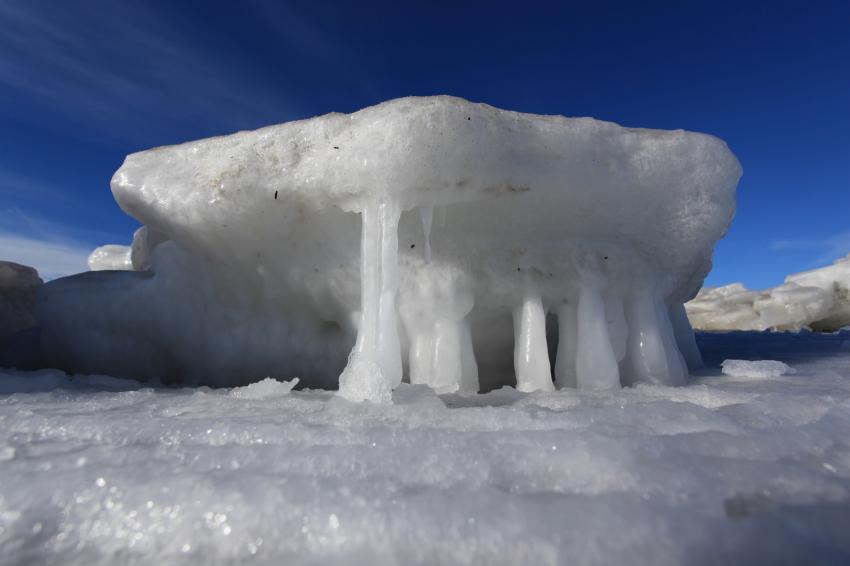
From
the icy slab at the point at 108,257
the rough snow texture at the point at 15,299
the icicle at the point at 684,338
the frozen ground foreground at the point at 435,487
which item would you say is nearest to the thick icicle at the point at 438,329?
the frozen ground foreground at the point at 435,487

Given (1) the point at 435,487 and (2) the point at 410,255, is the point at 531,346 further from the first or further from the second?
(1) the point at 435,487

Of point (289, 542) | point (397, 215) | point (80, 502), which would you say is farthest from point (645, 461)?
point (397, 215)

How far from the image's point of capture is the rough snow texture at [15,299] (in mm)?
2807

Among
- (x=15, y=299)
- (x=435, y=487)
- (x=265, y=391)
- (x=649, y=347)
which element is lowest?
(x=435, y=487)

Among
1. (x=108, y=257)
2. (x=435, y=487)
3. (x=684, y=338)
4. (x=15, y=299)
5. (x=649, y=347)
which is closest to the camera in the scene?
(x=435, y=487)

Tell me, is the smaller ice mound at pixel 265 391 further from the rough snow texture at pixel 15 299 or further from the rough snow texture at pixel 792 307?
the rough snow texture at pixel 792 307

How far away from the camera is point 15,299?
285 centimetres

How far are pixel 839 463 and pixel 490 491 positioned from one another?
0.73m

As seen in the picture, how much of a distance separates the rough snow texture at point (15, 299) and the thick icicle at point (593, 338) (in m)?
2.94

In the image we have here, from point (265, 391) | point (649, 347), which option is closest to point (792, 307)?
point (649, 347)

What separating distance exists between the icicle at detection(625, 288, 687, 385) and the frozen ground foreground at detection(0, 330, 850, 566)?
3.30 feet

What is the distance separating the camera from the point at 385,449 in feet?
3.64

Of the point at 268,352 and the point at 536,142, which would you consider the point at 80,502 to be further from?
the point at 268,352

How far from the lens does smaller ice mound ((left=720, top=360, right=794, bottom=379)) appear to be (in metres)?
2.56
